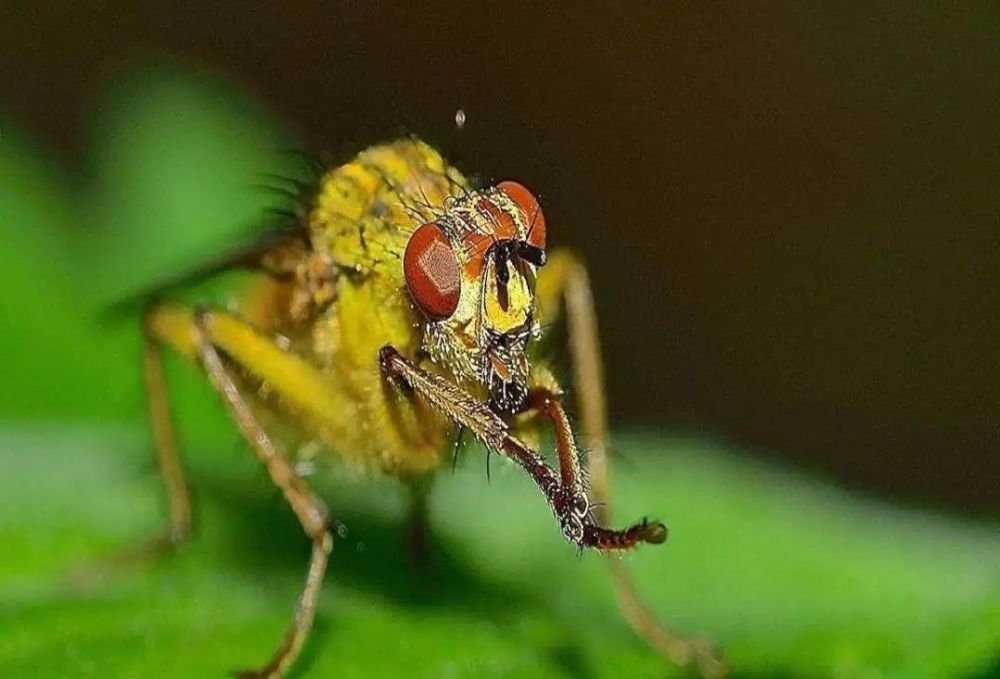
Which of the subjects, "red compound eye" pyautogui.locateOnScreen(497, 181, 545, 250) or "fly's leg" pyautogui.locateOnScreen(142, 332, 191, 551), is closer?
"red compound eye" pyautogui.locateOnScreen(497, 181, 545, 250)

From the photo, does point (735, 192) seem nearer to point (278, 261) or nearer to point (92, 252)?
point (92, 252)

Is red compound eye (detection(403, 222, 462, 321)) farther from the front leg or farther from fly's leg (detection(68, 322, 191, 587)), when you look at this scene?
fly's leg (detection(68, 322, 191, 587))

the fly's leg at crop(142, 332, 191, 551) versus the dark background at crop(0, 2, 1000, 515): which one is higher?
the dark background at crop(0, 2, 1000, 515)

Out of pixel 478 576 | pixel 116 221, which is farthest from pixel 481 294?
pixel 116 221

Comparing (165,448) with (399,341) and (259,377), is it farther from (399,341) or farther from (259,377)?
(399,341)

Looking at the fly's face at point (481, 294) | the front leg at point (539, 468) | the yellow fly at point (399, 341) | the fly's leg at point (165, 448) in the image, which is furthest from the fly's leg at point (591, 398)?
the fly's leg at point (165, 448)

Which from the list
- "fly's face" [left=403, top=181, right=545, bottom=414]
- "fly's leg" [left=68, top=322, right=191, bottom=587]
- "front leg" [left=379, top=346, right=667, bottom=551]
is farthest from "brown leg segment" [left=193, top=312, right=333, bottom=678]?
"fly's face" [left=403, top=181, right=545, bottom=414]

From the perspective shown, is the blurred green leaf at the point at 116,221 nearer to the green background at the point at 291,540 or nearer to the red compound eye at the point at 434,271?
the green background at the point at 291,540
